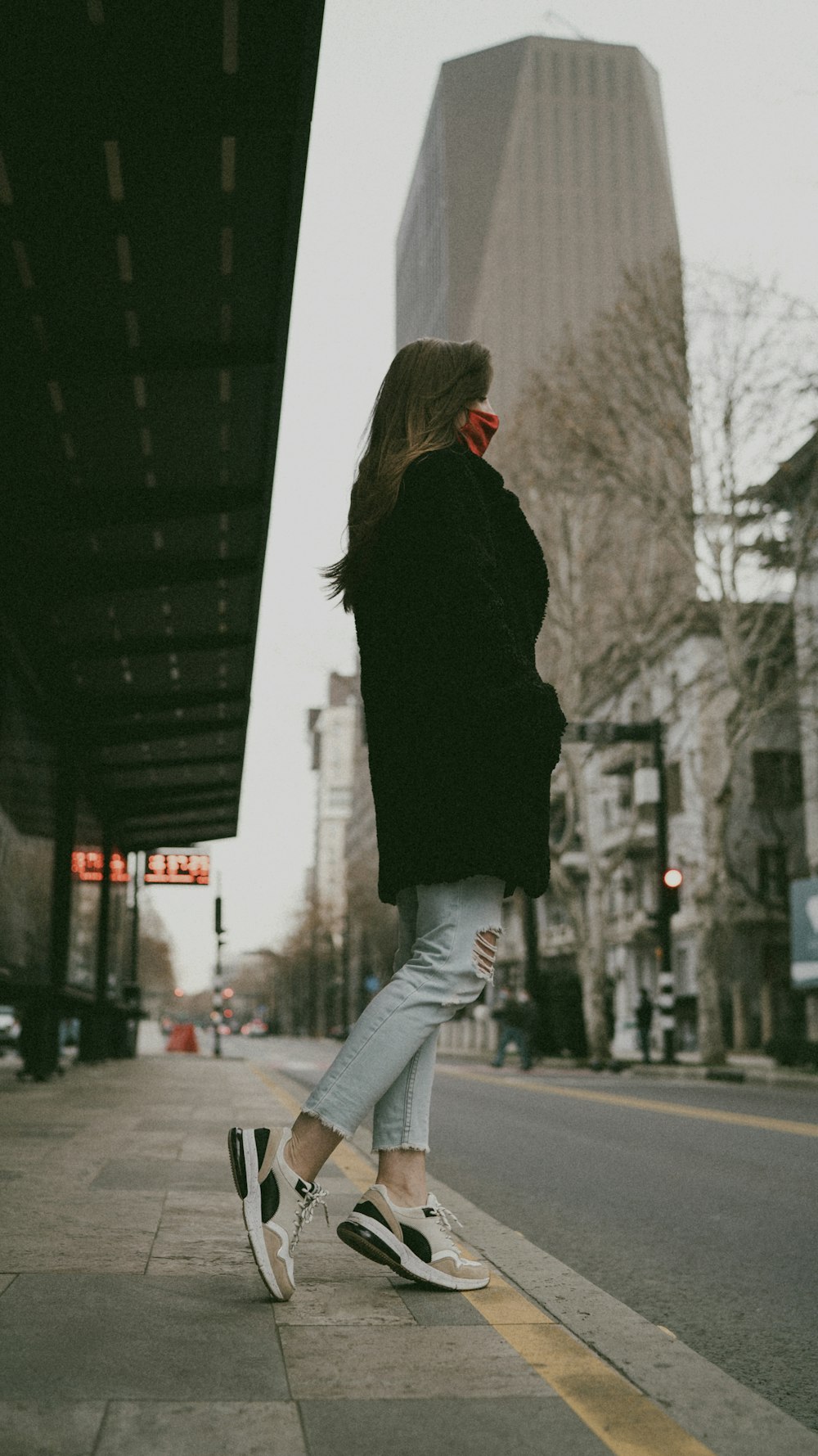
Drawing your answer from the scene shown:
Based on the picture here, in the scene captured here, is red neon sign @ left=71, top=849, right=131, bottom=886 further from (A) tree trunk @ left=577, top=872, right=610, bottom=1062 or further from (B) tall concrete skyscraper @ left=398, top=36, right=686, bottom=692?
(B) tall concrete skyscraper @ left=398, top=36, right=686, bottom=692

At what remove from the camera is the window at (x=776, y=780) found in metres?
44.5

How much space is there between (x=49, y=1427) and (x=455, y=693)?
1.72 metres

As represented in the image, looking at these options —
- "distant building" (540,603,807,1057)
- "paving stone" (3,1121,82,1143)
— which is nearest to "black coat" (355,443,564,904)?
"paving stone" (3,1121,82,1143)

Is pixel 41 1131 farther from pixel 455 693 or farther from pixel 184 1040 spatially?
pixel 184 1040

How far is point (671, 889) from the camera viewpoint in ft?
84.6

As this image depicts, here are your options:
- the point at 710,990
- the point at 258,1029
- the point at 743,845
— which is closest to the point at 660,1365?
the point at 710,990

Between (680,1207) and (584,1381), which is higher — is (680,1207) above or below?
below

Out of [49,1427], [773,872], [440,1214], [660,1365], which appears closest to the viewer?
[49,1427]

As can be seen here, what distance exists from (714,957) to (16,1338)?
81.2 ft

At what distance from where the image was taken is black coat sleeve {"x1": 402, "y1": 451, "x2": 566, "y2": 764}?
3395 mm

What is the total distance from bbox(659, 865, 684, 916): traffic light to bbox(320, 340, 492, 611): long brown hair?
2221 cm

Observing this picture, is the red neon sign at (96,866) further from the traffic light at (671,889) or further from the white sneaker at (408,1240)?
the white sneaker at (408,1240)

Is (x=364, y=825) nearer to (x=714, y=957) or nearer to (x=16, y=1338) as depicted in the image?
(x=714, y=957)

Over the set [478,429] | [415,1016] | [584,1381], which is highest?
[478,429]
